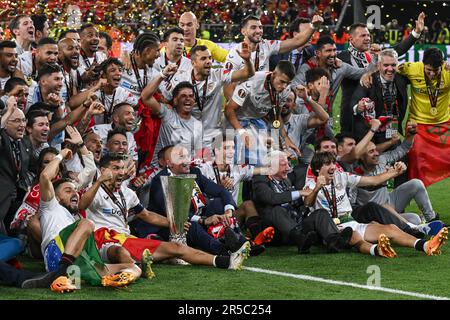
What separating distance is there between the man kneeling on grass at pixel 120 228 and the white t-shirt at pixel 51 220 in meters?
0.47

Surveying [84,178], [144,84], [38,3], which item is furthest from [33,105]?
[38,3]

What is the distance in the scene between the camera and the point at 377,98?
12.5 m

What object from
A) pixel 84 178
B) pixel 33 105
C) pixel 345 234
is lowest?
pixel 345 234

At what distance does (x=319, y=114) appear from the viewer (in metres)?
12.0

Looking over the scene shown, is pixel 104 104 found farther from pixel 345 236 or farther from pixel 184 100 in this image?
pixel 345 236

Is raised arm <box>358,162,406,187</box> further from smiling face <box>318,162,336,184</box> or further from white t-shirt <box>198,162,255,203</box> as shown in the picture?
white t-shirt <box>198,162,255,203</box>

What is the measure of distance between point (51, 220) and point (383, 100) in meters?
4.77

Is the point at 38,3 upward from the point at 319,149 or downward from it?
upward

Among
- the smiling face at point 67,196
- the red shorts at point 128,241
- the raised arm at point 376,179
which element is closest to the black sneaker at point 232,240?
the red shorts at point 128,241

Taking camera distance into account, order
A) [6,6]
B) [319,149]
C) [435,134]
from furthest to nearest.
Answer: [6,6] < [435,134] < [319,149]

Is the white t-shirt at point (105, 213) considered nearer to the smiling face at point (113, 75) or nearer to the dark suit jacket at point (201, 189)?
the dark suit jacket at point (201, 189)

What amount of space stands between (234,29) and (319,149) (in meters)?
16.4

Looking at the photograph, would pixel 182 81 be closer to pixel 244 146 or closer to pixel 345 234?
pixel 244 146

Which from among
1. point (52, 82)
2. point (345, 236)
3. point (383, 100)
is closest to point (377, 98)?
point (383, 100)
